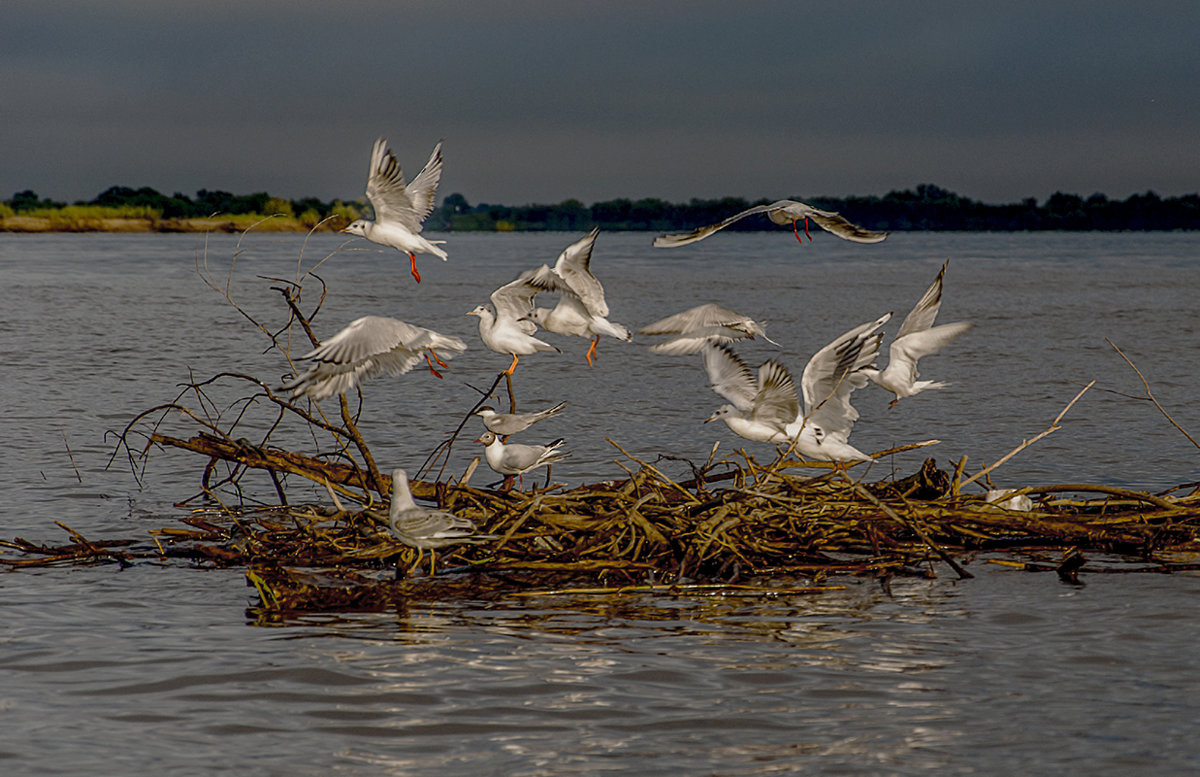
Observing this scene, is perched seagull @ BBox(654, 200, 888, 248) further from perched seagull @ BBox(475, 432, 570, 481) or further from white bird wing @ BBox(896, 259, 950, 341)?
perched seagull @ BBox(475, 432, 570, 481)

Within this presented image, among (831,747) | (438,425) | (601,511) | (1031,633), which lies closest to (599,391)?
(438,425)

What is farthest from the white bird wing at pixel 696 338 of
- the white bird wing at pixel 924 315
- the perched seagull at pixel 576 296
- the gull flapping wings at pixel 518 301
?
the white bird wing at pixel 924 315

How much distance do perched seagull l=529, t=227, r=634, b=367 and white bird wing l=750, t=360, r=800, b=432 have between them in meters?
1.24

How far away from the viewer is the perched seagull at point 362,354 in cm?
664

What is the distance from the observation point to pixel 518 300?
9023mm

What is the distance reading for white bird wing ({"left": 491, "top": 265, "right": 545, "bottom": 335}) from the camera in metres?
8.77

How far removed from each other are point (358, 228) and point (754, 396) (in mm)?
3440

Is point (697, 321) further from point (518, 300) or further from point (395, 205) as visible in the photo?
point (395, 205)

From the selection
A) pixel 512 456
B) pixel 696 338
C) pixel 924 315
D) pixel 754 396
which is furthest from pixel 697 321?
pixel 512 456

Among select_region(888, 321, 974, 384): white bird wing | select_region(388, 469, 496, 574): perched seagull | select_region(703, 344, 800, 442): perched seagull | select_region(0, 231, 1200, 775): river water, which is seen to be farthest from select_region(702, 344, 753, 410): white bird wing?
select_region(388, 469, 496, 574): perched seagull

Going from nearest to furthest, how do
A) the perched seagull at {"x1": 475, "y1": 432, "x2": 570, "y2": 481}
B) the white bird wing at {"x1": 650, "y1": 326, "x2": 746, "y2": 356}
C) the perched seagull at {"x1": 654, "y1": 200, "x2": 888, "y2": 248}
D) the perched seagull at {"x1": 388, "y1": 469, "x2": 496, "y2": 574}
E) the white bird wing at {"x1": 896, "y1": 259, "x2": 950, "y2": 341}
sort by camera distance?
1. the perched seagull at {"x1": 388, "y1": 469, "x2": 496, "y2": 574}
2. the perched seagull at {"x1": 475, "y1": 432, "x2": 570, "y2": 481}
3. the perched seagull at {"x1": 654, "y1": 200, "x2": 888, "y2": 248}
4. the white bird wing at {"x1": 650, "y1": 326, "x2": 746, "y2": 356}
5. the white bird wing at {"x1": 896, "y1": 259, "x2": 950, "y2": 341}

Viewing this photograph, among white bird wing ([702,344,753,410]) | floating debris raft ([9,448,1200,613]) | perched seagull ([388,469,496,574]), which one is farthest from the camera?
white bird wing ([702,344,753,410])

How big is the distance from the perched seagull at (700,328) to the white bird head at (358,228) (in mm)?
2226

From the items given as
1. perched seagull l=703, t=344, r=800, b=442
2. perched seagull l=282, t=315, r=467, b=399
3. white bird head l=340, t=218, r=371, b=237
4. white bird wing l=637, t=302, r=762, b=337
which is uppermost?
white bird head l=340, t=218, r=371, b=237
